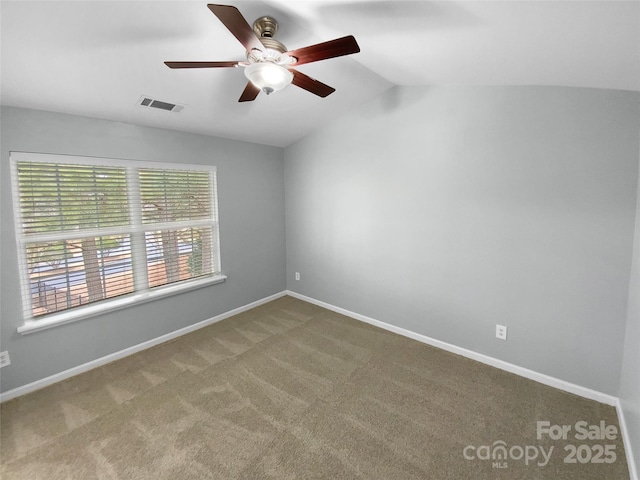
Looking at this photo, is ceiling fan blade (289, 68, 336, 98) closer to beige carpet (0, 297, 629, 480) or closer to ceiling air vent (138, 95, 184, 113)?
ceiling air vent (138, 95, 184, 113)

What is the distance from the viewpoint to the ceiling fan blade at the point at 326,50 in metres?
1.34

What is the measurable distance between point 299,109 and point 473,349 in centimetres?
284

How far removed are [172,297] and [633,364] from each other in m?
3.70

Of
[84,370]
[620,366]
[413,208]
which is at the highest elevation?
[413,208]

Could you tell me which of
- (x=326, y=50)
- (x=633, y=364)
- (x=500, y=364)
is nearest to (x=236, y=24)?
(x=326, y=50)

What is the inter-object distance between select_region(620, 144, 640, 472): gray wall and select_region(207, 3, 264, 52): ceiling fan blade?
2.52m

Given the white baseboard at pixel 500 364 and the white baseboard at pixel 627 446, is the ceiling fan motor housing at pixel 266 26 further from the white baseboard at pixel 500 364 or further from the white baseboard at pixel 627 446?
the white baseboard at pixel 627 446

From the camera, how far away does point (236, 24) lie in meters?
1.28

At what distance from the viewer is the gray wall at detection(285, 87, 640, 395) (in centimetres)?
204

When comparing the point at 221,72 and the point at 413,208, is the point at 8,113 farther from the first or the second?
the point at 413,208

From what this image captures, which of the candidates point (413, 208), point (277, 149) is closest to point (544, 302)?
point (413, 208)

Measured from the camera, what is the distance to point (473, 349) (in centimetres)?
271

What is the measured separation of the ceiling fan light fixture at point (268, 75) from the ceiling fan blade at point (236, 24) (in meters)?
0.08

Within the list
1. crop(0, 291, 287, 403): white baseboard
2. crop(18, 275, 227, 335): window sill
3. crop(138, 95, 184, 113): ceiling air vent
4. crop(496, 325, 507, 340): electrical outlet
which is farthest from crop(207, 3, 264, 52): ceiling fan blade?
crop(0, 291, 287, 403): white baseboard
